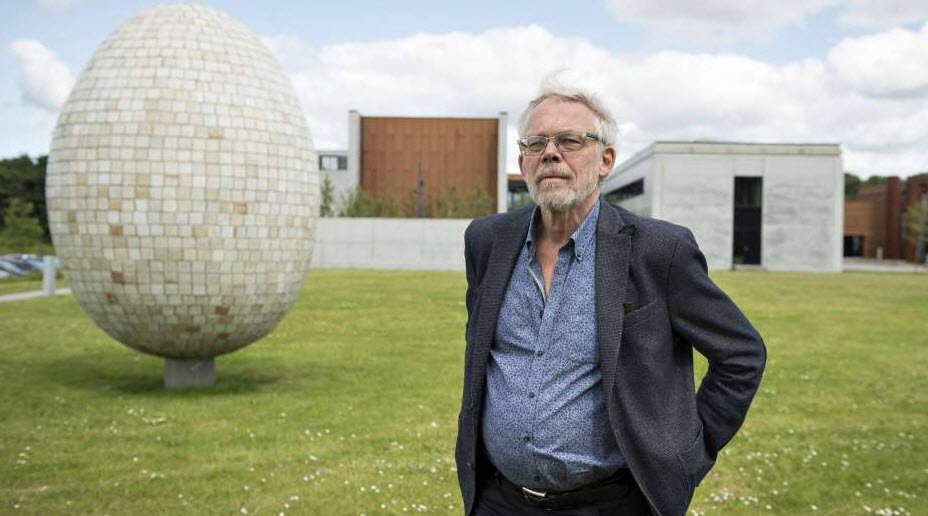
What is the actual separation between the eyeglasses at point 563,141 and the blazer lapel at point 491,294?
380 mm

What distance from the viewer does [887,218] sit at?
8681cm

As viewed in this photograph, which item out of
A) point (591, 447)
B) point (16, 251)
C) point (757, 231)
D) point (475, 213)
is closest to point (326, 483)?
point (591, 447)

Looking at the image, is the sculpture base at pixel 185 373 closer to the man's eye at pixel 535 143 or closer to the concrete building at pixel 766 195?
the man's eye at pixel 535 143

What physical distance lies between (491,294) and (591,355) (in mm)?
497

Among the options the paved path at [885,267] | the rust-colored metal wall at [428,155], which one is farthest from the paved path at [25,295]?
the paved path at [885,267]

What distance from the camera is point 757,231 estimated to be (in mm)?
62156

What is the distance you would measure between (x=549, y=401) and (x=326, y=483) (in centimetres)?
509

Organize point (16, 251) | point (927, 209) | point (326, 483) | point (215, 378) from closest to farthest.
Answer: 1. point (326, 483)
2. point (215, 378)
3. point (16, 251)
4. point (927, 209)

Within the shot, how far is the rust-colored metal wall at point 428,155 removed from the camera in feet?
201

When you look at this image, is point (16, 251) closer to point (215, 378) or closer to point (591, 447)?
point (215, 378)

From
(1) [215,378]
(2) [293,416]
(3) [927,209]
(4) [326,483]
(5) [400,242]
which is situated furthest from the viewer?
(3) [927,209]

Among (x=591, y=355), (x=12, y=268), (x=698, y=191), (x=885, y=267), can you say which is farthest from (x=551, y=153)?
(x=885, y=267)

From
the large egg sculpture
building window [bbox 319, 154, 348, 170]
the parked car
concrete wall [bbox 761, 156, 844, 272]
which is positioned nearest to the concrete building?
concrete wall [bbox 761, 156, 844, 272]

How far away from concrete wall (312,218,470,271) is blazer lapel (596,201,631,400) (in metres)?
46.7
